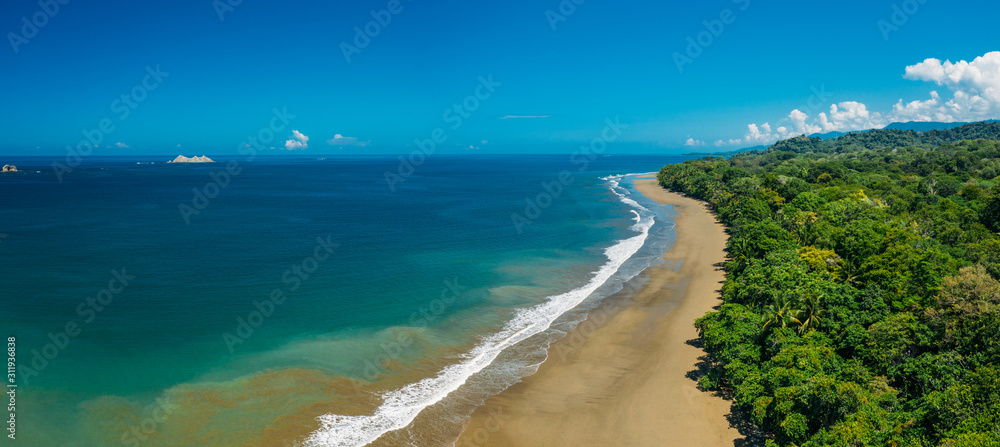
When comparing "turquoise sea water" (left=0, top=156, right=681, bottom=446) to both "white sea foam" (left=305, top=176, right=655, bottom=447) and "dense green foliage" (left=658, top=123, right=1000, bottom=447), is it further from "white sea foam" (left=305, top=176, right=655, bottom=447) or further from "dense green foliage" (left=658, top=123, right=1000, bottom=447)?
"dense green foliage" (left=658, top=123, right=1000, bottom=447)

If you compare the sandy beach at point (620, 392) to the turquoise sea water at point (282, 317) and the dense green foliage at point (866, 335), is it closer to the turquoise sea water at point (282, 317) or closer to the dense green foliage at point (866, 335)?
the turquoise sea water at point (282, 317)

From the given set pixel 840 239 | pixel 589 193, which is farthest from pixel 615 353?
pixel 589 193

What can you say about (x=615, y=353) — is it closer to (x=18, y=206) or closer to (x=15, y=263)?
(x=15, y=263)

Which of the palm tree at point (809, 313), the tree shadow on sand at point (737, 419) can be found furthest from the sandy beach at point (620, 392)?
the palm tree at point (809, 313)

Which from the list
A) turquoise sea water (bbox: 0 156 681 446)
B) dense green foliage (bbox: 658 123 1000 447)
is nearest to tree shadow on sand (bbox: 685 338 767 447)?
dense green foliage (bbox: 658 123 1000 447)

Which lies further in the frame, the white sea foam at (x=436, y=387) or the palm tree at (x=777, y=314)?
the palm tree at (x=777, y=314)

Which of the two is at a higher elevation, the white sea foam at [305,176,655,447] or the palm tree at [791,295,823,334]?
the palm tree at [791,295,823,334]
